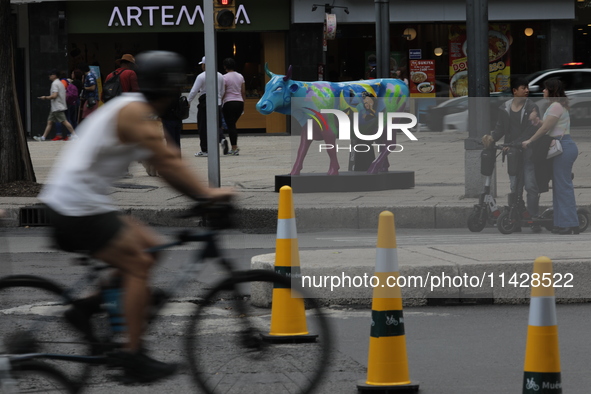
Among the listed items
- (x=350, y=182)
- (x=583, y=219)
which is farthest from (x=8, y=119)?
(x=583, y=219)

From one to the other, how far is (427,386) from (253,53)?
2269 centimetres

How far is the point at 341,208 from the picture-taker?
10.6m

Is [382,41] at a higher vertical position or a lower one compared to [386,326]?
higher

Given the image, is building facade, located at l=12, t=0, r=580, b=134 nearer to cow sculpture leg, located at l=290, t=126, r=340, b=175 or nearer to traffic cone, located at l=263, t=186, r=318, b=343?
cow sculpture leg, located at l=290, t=126, r=340, b=175

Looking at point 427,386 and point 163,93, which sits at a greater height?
point 163,93

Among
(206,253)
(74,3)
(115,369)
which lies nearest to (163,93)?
(206,253)

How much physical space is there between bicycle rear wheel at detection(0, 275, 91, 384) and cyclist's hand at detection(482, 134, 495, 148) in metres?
5.51

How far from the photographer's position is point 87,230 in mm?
4176

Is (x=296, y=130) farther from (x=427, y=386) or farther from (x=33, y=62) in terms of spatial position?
(x=33, y=62)

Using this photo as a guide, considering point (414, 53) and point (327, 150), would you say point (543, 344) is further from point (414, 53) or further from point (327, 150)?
point (414, 53)

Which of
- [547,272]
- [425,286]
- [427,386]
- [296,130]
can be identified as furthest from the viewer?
[296,130]

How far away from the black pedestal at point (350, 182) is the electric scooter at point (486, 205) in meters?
0.65

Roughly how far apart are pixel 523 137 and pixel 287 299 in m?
5.17

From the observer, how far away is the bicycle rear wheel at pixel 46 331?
4262 millimetres
